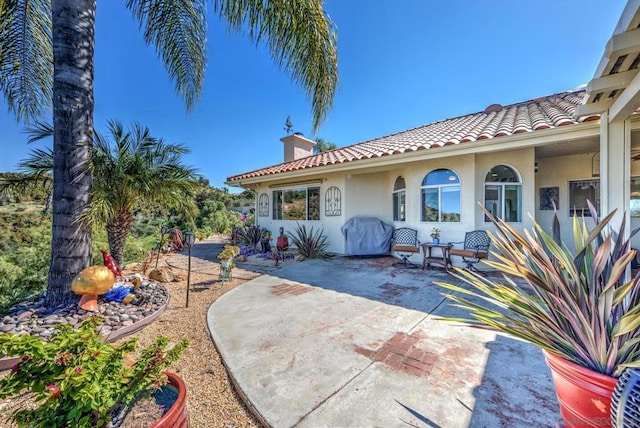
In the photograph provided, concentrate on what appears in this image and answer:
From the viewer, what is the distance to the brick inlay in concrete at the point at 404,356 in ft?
8.91

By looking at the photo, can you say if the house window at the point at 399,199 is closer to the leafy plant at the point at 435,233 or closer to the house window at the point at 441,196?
the house window at the point at 441,196

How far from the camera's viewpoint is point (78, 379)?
1.24m

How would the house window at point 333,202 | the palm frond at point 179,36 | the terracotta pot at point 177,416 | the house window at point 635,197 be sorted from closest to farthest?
the terracotta pot at point 177,416 < the palm frond at point 179,36 < the house window at point 635,197 < the house window at point 333,202

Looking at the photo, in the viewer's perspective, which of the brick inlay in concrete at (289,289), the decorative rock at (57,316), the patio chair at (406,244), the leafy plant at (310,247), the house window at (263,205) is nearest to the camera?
the decorative rock at (57,316)

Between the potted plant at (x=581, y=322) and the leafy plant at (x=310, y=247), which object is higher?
the potted plant at (x=581, y=322)

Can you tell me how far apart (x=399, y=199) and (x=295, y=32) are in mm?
6573

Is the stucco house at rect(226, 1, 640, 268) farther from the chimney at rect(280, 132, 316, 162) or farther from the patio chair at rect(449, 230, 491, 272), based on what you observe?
the chimney at rect(280, 132, 316, 162)

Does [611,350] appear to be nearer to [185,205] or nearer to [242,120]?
[185,205]

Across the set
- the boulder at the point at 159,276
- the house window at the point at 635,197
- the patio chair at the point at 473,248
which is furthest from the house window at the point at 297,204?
the house window at the point at 635,197

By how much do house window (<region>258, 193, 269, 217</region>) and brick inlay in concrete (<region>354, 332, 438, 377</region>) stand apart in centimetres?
1001

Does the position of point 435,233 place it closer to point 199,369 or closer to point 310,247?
point 310,247

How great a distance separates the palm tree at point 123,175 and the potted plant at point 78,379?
3.46 meters

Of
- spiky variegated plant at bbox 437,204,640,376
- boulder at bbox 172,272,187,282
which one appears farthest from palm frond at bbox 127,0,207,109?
spiky variegated plant at bbox 437,204,640,376

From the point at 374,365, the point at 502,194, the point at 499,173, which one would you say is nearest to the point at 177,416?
the point at 374,365
